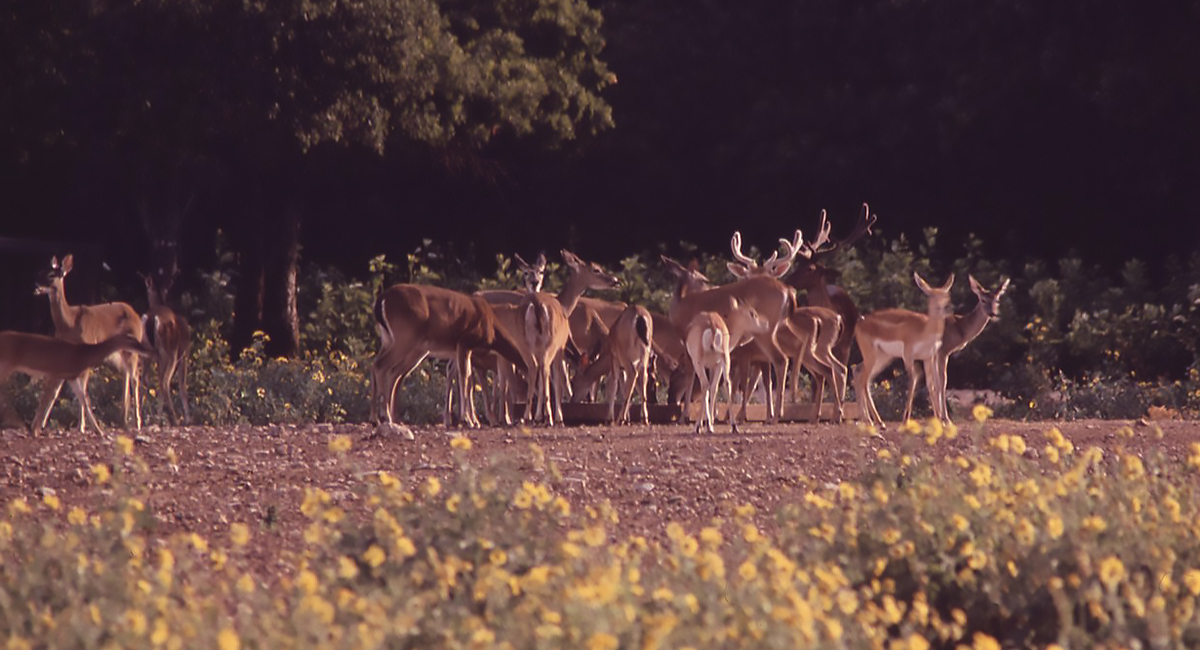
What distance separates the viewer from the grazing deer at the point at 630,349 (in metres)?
14.6

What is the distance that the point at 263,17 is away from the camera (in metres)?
21.1

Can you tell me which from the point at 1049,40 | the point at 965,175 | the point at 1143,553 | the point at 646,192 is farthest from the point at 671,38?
the point at 1143,553

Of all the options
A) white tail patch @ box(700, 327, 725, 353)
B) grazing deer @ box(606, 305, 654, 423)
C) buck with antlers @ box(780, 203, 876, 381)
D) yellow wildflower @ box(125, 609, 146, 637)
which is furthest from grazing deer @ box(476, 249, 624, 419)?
yellow wildflower @ box(125, 609, 146, 637)

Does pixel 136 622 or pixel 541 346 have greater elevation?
pixel 541 346

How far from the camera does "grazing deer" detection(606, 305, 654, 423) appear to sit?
14625 mm

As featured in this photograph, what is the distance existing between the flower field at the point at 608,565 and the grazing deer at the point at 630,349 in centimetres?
475

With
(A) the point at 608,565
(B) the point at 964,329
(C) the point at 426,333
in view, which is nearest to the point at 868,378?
(B) the point at 964,329

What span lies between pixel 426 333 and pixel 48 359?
8.54 ft

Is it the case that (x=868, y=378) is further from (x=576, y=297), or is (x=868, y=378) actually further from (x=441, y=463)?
(x=441, y=463)

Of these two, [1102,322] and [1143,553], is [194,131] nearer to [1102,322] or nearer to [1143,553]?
[1102,322]

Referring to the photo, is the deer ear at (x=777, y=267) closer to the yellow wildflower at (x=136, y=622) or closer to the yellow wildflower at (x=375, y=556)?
the yellow wildflower at (x=375, y=556)

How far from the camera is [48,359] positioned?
13.3m

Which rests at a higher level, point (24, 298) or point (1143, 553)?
point (24, 298)

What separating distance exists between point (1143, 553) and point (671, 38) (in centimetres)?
2249
